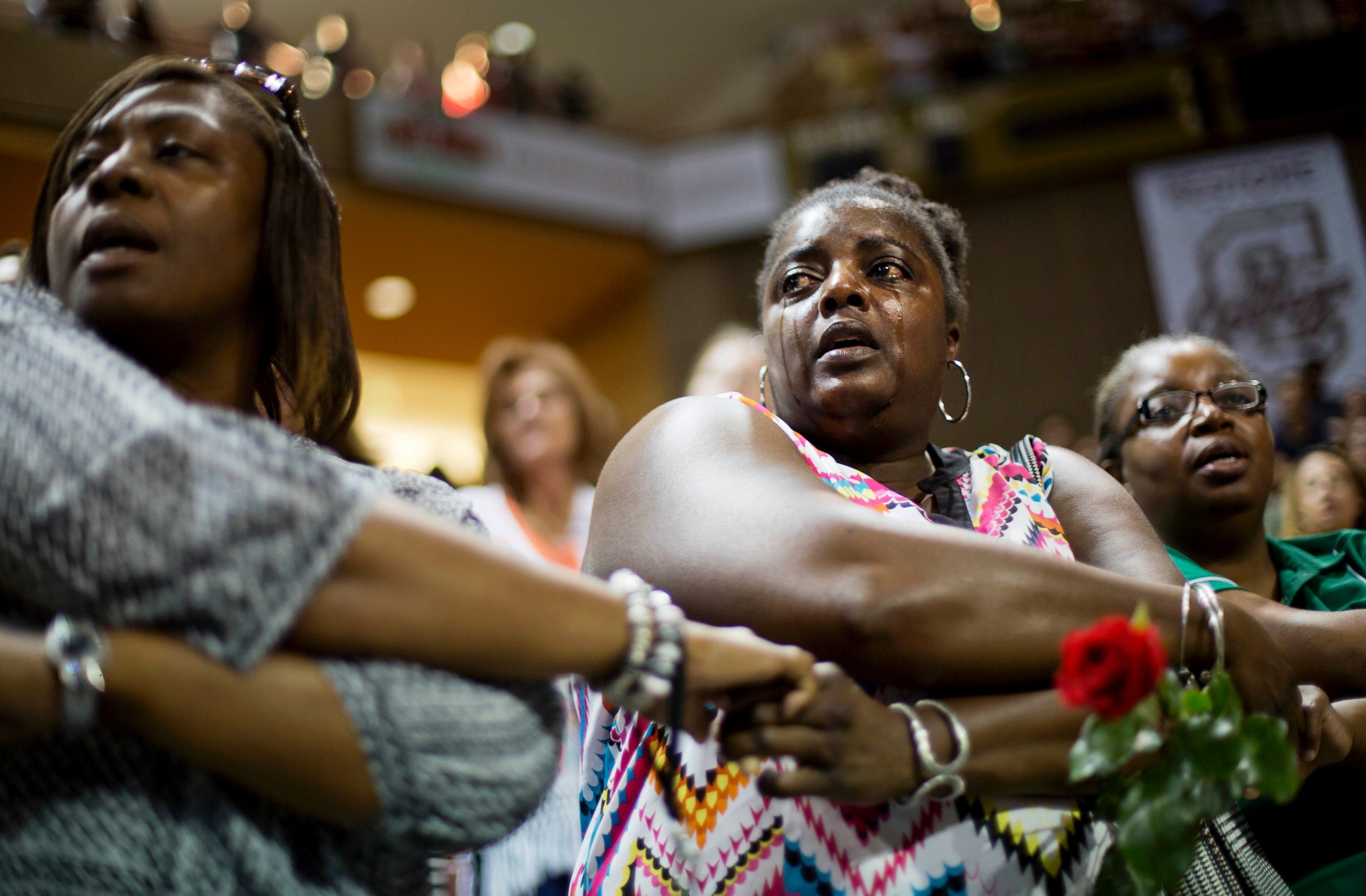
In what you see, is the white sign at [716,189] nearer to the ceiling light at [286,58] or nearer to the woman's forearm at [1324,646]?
the ceiling light at [286,58]

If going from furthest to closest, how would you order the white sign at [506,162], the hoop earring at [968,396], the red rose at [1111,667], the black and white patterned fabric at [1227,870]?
the white sign at [506,162] < the hoop earring at [968,396] < the black and white patterned fabric at [1227,870] < the red rose at [1111,667]

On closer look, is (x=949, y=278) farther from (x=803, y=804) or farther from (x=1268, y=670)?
(x=803, y=804)

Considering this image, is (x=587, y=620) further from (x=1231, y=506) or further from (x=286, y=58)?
(x=286, y=58)

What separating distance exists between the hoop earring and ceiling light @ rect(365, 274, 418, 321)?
17.2 ft

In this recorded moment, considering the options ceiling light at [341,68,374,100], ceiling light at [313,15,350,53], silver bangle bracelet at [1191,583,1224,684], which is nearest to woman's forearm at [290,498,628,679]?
silver bangle bracelet at [1191,583,1224,684]

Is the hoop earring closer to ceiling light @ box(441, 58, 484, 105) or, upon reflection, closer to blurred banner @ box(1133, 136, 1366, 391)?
blurred banner @ box(1133, 136, 1366, 391)

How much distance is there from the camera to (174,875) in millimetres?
793

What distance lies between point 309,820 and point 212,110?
26.8 inches

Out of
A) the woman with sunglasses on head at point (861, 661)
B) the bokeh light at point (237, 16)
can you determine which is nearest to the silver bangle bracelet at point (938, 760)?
the woman with sunglasses on head at point (861, 661)

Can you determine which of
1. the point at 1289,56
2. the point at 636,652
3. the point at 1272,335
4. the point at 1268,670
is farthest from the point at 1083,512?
the point at 1289,56

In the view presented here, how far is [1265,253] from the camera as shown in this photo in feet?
18.7

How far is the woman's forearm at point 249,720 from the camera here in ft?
2.47

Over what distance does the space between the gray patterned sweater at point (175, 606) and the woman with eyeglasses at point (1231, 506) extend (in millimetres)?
1191

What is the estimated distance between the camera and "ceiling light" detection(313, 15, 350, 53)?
627 cm
